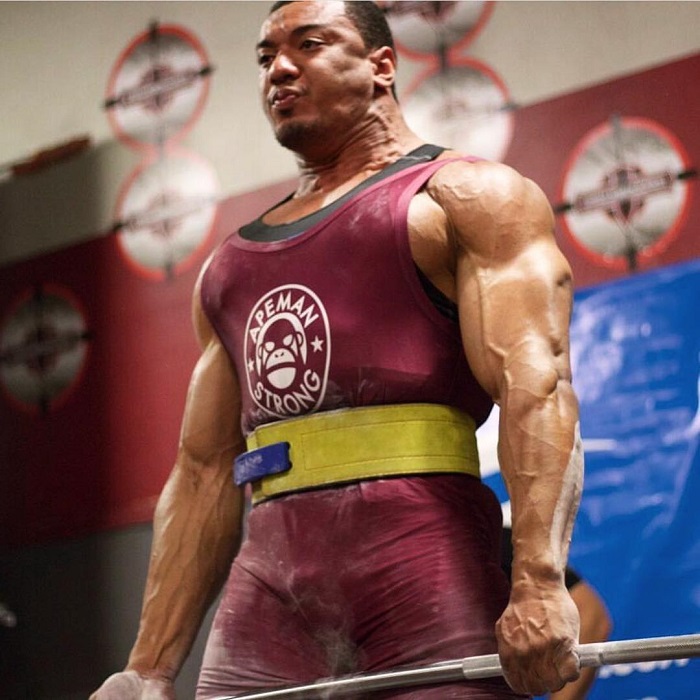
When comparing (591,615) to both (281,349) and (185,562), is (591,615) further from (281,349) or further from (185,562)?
(281,349)

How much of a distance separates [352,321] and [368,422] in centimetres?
12

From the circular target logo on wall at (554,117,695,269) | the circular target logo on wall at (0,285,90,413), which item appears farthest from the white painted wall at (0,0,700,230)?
the circular target logo on wall at (0,285,90,413)

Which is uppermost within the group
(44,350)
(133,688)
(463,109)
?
(463,109)

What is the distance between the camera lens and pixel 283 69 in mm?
1882

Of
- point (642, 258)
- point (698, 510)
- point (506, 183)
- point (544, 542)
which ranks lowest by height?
point (698, 510)

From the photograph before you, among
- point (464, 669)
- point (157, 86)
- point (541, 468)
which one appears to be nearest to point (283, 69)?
point (541, 468)

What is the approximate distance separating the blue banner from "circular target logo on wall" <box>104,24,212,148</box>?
1.12 metres

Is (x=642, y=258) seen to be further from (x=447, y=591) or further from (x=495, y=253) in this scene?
(x=447, y=591)

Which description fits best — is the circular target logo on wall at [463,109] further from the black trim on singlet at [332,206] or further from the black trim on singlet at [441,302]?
the black trim on singlet at [441,302]

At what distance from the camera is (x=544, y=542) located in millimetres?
1550

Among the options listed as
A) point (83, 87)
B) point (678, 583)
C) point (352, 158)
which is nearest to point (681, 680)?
point (678, 583)

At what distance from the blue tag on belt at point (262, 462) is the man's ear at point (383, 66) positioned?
20.7 inches

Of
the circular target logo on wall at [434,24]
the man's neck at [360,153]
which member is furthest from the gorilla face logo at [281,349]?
the circular target logo on wall at [434,24]

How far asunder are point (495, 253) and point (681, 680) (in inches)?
38.8
